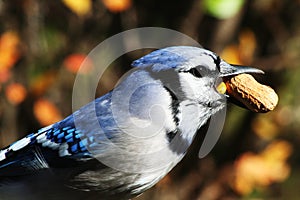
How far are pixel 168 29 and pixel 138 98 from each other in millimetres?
1206

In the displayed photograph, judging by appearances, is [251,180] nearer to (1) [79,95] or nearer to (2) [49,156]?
(1) [79,95]

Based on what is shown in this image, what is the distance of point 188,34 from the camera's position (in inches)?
107

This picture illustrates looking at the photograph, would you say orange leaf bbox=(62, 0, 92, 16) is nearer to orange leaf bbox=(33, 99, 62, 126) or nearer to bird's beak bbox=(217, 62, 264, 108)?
orange leaf bbox=(33, 99, 62, 126)

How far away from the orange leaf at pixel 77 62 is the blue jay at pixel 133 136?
104cm

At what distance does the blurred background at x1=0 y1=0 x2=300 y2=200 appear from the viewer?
8.82 feet

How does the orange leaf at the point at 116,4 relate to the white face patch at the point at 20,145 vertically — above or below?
above

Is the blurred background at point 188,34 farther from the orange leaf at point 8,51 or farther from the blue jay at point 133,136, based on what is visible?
the blue jay at point 133,136

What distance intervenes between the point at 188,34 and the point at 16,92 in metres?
0.69

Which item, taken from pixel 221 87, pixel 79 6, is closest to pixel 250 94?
pixel 221 87

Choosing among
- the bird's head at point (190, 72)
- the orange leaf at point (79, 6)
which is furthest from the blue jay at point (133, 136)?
the orange leaf at point (79, 6)

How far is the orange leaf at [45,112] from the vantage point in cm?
266

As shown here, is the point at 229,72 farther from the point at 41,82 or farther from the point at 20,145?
the point at 41,82

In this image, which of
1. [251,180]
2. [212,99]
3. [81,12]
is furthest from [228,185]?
[212,99]

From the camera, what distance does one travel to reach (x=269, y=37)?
292 centimetres
